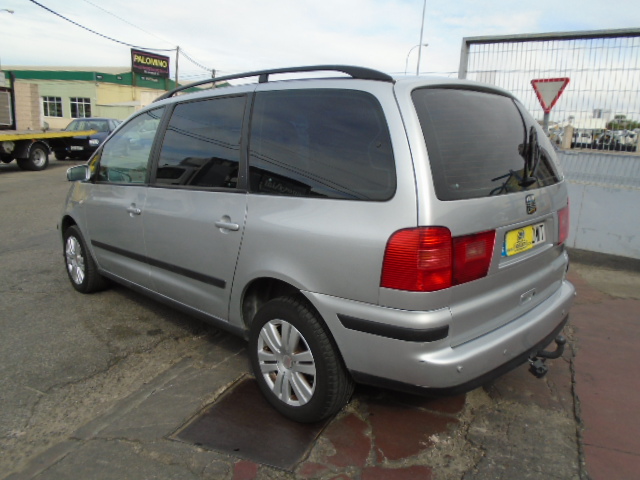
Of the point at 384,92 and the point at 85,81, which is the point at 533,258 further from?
the point at 85,81

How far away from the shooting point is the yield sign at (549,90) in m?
5.76

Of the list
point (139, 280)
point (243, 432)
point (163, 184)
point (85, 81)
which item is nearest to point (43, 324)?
point (139, 280)

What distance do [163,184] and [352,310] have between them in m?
1.82

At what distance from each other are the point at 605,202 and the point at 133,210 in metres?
5.19

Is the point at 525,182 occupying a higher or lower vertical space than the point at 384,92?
lower

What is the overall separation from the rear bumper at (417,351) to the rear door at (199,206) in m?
0.78

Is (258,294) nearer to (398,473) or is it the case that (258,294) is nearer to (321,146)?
(321,146)

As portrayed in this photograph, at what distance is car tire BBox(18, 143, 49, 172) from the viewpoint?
15.3 meters

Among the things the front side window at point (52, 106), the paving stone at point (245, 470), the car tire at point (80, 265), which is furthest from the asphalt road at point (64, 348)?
the front side window at point (52, 106)

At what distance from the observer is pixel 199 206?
3.05 meters

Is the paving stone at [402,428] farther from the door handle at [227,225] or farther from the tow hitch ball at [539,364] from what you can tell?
the door handle at [227,225]

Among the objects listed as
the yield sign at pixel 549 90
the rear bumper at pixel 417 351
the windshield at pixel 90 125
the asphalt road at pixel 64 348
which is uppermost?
the yield sign at pixel 549 90

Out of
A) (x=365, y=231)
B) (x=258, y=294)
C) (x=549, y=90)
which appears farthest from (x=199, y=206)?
(x=549, y=90)

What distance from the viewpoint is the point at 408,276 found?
211cm
